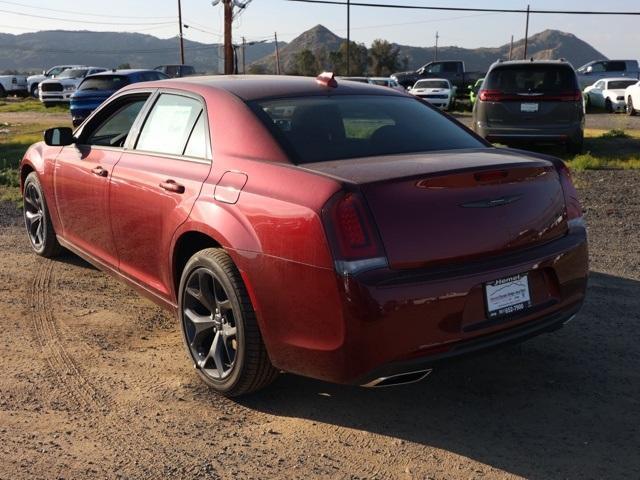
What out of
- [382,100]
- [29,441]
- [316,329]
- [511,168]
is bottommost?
[29,441]

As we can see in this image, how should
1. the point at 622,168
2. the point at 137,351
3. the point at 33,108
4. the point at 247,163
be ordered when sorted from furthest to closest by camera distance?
the point at 33,108 → the point at 622,168 → the point at 137,351 → the point at 247,163

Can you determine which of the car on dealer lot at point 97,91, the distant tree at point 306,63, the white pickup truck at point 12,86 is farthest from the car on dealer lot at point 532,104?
the distant tree at point 306,63

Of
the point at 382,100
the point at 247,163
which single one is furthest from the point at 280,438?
the point at 382,100

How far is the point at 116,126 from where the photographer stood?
5.50m

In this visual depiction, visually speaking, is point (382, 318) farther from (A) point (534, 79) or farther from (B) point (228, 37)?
(B) point (228, 37)

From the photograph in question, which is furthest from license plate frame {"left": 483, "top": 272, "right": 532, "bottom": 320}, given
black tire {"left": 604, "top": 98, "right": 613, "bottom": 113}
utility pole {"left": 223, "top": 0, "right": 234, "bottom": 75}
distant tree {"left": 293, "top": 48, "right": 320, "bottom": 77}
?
distant tree {"left": 293, "top": 48, "right": 320, "bottom": 77}

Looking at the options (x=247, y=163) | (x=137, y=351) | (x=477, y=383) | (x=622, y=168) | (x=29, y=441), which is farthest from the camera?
(x=622, y=168)

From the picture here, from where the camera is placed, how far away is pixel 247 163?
11.6 ft

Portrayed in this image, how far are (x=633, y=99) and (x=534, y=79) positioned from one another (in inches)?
575

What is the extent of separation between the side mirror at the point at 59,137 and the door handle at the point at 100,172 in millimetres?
642

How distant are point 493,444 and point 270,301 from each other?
3.92ft

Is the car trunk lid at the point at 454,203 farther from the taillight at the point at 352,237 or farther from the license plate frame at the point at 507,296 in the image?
the license plate frame at the point at 507,296

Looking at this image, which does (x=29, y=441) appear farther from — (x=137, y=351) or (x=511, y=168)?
(x=511, y=168)

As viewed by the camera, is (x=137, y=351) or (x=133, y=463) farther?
(x=137, y=351)
